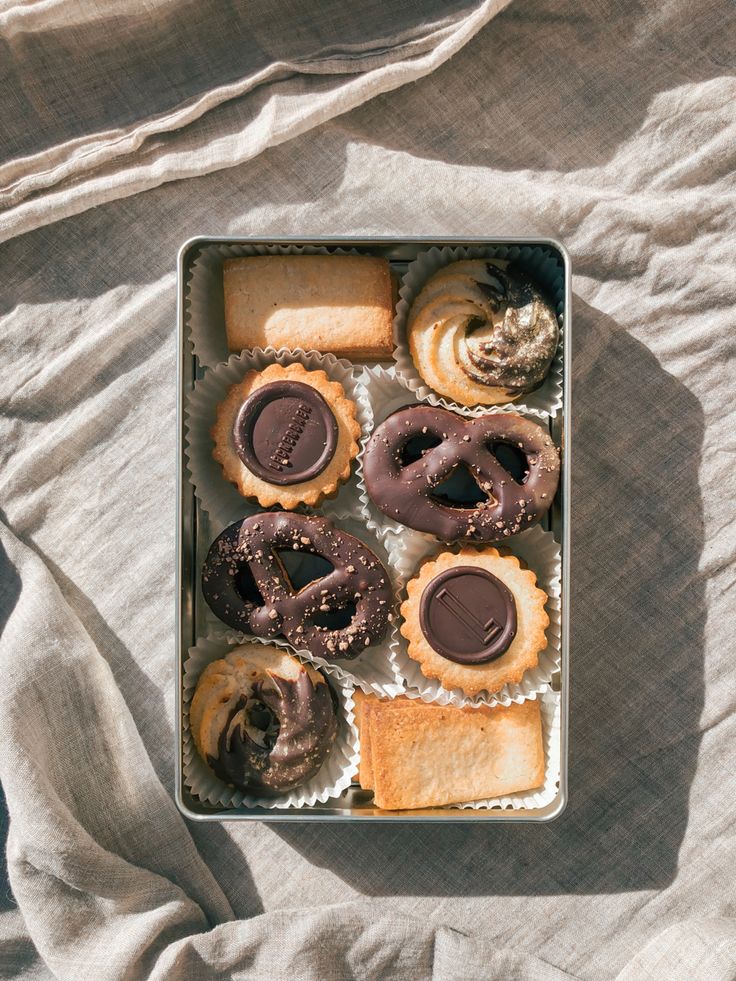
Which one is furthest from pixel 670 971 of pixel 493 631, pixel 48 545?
pixel 48 545

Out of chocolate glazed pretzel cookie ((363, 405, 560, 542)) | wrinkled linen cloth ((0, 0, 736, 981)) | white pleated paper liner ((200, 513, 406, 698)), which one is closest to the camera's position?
chocolate glazed pretzel cookie ((363, 405, 560, 542))

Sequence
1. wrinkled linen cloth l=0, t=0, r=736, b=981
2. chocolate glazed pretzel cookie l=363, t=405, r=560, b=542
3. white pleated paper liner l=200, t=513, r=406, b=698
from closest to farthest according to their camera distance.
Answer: chocolate glazed pretzel cookie l=363, t=405, r=560, b=542 → white pleated paper liner l=200, t=513, r=406, b=698 → wrinkled linen cloth l=0, t=0, r=736, b=981

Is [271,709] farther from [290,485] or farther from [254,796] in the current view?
[290,485]

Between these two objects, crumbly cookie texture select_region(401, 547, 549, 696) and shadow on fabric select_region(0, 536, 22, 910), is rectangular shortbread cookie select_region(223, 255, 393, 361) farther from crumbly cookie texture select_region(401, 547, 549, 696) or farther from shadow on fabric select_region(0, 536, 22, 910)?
shadow on fabric select_region(0, 536, 22, 910)

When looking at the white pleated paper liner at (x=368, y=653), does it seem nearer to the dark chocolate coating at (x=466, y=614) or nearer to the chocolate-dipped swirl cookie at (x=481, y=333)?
the dark chocolate coating at (x=466, y=614)

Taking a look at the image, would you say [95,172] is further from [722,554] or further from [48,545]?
[722,554]

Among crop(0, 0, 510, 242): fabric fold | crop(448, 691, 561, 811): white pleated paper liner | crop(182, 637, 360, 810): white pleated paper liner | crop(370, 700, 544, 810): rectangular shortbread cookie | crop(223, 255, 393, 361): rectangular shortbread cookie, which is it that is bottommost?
crop(448, 691, 561, 811): white pleated paper liner

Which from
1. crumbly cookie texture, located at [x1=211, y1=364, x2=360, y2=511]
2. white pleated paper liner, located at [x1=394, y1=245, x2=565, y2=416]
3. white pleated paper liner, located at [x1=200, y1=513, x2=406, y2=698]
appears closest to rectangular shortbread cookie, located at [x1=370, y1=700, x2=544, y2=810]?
white pleated paper liner, located at [x1=200, y1=513, x2=406, y2=698]

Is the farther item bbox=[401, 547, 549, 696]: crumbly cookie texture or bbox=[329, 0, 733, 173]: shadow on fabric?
bbox=[329, 0, 733, 173]: shadow on fabric

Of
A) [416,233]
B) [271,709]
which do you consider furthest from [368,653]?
[416,233]
